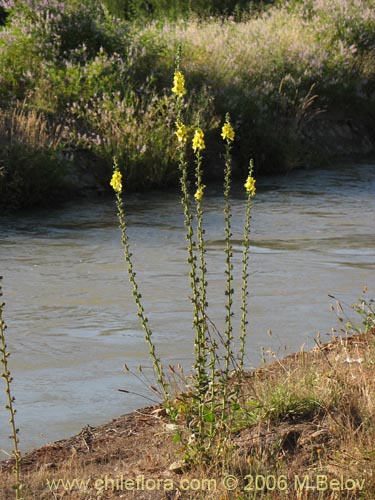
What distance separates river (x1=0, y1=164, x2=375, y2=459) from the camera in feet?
18.8

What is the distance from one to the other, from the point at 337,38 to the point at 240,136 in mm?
5294

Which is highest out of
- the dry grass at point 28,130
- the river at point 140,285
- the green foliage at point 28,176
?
the dry grass at point 28,130

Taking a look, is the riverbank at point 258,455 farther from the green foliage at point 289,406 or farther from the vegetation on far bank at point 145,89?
the vegetation on far bank at point 145,89

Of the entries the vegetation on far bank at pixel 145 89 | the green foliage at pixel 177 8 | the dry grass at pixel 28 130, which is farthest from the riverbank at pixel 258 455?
the green foliage at pixel 177 8

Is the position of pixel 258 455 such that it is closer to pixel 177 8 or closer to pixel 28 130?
pixel 28 130

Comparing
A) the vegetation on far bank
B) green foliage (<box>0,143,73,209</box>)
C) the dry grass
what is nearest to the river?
green foliage (<box>0,143,73,209</box>)

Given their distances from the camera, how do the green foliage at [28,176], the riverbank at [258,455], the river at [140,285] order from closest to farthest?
the riverbank at [258,455]
the river at [140,285]
the green foliage at [28,176]

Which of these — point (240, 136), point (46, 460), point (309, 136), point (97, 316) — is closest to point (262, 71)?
point (309, 136)

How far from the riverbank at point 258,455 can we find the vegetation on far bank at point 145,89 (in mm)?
7317

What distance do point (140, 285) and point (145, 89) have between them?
686cm

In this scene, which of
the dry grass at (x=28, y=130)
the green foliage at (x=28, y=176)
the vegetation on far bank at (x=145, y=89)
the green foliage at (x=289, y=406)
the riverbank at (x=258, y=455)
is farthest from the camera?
the vegetation on far bank at (x=145, y=89)

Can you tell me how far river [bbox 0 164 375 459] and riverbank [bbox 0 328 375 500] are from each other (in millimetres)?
436

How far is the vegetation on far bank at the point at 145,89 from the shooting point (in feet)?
42.3

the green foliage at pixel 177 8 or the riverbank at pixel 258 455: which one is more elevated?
the green foliage at pixel 177 8
